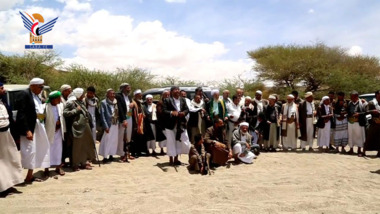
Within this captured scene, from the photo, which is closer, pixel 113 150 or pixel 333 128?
pixel 113 150

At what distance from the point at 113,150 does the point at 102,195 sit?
2743 mm

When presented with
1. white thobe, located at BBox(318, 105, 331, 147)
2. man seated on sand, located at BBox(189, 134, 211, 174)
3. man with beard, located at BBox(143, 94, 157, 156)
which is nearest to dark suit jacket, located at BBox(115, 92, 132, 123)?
man with beard, located at BBox(143, 94, 157, 156)

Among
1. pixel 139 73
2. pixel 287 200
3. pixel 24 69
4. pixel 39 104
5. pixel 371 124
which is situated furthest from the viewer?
pixel 139 73

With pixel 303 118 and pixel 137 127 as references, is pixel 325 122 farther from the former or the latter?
pixel 137 127

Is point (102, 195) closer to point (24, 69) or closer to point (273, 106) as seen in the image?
point (273, 106)

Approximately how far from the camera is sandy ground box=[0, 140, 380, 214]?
4.46 m

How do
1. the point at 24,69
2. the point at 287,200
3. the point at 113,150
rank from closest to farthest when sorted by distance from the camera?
the point at 287,200, the point at 113,150, the point at 24,69

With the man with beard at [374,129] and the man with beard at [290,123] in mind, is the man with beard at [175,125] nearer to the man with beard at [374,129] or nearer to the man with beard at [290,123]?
the man with beard at [290,123]

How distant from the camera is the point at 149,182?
5.85 m

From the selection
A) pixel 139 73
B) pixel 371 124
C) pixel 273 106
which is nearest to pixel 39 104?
pixel 273 106

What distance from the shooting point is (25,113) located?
545cm

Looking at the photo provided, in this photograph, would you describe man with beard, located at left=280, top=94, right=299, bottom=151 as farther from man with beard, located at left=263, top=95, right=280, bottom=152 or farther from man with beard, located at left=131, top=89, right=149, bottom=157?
man with beard, located at left=131, top=89, right=149, bottom=157

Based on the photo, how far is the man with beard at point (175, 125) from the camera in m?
7.14

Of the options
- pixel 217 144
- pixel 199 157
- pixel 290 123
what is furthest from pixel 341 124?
pixel 199 157
